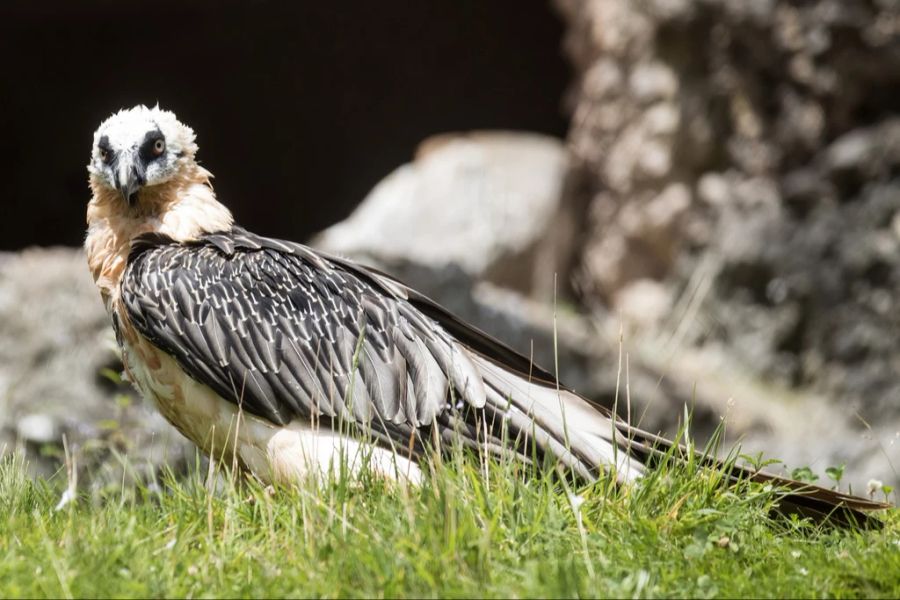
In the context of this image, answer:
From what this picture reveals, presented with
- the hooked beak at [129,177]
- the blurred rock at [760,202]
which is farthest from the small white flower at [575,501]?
the blurred rock at [760,202]

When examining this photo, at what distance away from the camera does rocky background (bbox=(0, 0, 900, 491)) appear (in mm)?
9445

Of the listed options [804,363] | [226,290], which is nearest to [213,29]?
[804,363]

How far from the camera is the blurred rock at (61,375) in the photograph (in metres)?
7.91

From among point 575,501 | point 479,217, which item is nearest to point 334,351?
point 575,501

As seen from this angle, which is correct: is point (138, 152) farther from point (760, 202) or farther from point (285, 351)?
point (760, 202)

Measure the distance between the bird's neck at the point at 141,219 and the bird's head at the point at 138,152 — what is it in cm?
5

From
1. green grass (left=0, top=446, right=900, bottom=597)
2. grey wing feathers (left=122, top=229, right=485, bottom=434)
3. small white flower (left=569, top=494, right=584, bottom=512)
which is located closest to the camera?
green grass (left=0, top=446, right=900, bottom=597)

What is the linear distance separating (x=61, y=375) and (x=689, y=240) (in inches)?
280

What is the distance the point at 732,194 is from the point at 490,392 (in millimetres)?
7846

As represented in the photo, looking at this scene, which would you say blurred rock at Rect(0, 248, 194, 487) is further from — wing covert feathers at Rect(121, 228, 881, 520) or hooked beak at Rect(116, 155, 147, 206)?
wing covert feathers at Rect(121, 228, 881, 520)

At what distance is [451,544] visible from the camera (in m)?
3.83

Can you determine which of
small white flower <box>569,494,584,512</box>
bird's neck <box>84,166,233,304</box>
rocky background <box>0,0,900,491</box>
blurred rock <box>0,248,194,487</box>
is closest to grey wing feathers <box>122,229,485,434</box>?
bird's neck <box>84,166,233,304</box>

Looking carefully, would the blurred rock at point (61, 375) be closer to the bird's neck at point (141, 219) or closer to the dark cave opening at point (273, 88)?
the bird's neck at point (141, 219)

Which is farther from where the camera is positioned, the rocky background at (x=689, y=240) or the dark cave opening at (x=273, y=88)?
the dark cave opening at (x=273, y=88)
